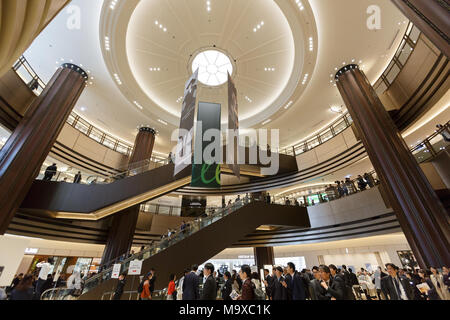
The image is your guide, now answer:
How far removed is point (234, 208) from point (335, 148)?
757cm

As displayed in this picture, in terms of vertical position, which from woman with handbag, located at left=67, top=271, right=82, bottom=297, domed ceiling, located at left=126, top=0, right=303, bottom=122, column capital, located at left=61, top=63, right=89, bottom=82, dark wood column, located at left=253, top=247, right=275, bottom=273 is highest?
domed ceiling, located at left=126, top=0, right=303, bottom=122

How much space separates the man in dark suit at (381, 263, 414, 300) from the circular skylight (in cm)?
1003

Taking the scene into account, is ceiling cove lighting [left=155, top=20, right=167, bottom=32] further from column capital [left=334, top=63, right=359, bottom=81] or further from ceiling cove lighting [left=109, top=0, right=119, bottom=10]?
column capital [left=334, top=63, right=359, bottom=81]

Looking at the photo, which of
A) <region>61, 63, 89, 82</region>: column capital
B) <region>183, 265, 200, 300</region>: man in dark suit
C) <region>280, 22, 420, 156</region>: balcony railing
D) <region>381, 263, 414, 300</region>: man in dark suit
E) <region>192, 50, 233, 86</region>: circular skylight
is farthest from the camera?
<region>192, 50, 233, 86</region>: circular skylight

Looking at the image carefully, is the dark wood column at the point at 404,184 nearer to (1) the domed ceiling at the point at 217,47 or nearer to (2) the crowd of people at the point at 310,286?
(2) the crowd of people at the point at 310,286

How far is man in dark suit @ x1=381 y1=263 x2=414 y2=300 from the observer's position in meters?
4.09

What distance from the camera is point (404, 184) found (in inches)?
250

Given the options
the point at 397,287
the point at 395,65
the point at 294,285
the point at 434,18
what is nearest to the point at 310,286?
the point at 294,285

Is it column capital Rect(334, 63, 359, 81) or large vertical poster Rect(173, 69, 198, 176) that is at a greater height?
column capital Rect(334, 63, 359, 81)

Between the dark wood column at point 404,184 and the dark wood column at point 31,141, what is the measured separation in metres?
12.2

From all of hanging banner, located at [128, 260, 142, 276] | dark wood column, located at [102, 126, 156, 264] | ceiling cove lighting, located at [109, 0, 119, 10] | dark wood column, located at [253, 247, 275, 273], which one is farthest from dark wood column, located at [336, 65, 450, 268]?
ceiling cove lighting, located at [109, 0, 119, 10]

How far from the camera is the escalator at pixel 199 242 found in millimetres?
6047

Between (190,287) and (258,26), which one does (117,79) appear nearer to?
(258,26)
